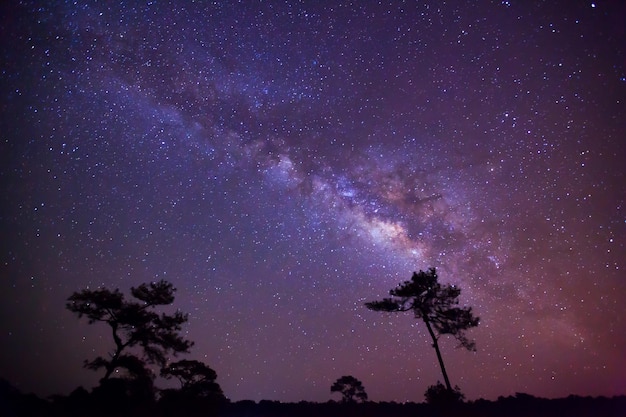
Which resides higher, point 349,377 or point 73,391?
point 349,377

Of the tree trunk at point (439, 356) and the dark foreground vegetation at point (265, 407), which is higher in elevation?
the tree trunk at point (439, 356)

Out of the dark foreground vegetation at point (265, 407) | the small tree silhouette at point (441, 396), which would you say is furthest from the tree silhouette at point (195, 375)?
the small tree silhouette at point (441, 396)

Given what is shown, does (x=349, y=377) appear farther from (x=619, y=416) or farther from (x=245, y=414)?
(x=619, y=416)

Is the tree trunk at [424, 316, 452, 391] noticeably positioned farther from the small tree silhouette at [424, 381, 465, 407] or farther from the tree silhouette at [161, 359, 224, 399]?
the tree silhouette at [161, 359, 224, 399]

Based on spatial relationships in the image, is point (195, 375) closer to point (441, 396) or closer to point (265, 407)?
point (265, 407)

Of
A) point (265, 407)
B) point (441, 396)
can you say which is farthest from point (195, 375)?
point (441, 396)

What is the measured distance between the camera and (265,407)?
30.8m

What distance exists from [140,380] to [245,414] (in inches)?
307

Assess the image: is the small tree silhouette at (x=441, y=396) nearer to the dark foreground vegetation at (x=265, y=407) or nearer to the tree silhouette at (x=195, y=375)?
the dark foreground vegetation at (x=265, y=407)

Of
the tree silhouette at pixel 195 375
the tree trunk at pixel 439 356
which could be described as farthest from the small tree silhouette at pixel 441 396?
the tree silhouette at pixel 195 375

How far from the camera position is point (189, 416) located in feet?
77.9

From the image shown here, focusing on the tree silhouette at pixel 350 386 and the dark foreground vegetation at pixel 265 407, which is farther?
the tree silhouette at pixel 350 386

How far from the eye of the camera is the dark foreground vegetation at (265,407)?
894 inches

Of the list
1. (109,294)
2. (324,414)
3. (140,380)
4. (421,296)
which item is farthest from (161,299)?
(421,296)
